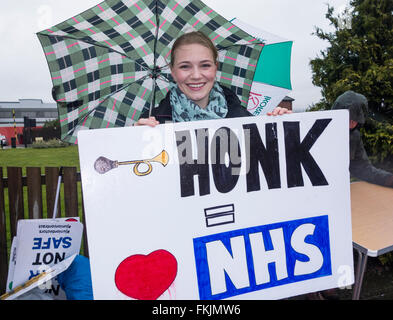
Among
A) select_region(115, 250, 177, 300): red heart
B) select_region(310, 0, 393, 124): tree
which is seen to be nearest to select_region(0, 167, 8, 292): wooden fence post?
select_region(115, 250, 177, 300): red heart

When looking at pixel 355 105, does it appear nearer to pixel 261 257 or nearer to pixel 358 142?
pixel 358 142

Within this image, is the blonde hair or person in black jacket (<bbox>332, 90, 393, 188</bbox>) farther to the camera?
person in black jacket (<bbox>332, 90, 393, 188</bbox>)

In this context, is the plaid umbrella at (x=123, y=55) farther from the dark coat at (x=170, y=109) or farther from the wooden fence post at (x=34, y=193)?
the wooden fence post at (x=34, y=193)

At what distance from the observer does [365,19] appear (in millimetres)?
2826

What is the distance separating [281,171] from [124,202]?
738 mm

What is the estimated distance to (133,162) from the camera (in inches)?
46.4

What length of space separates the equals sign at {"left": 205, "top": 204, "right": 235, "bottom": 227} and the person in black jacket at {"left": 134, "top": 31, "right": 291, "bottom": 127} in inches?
26.1

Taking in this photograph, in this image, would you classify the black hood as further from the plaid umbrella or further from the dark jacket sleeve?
the plaid umbrella

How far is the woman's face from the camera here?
1.63 m

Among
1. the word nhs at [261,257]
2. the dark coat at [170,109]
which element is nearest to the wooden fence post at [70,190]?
the dark coat at [170,109]

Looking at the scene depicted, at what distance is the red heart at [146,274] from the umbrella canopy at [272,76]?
8.18 ft

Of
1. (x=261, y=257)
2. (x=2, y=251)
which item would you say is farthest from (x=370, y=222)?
(x=2, y=251)

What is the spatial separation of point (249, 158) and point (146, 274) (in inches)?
26.7
